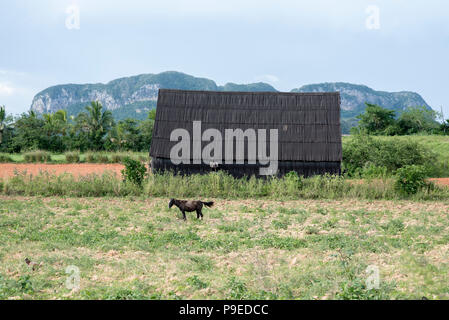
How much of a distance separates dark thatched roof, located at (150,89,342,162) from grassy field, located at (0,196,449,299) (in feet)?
16.6

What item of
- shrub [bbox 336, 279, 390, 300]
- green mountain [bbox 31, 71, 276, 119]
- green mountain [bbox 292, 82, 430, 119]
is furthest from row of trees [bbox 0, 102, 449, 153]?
green mountain [bbox 292, 82, 430, 119]

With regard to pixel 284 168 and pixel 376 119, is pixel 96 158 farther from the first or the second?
pixel 376 119

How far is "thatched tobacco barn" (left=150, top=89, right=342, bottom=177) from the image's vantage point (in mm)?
16859

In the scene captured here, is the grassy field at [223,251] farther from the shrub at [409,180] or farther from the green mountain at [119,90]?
the green mountain at [119,90]

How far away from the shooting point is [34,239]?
8375 mm

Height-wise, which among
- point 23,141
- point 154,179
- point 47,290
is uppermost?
point 23,141

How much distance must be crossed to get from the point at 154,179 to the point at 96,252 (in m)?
7.34

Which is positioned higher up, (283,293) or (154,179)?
(154,179)

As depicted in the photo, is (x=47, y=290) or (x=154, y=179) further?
(x=154, y=179)

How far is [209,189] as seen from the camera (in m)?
14.3

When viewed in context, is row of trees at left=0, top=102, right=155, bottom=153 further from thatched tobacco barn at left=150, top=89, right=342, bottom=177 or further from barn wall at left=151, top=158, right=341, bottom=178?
barn wall at left=151, top=158, right=341, bottom=178

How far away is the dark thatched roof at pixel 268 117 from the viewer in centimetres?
1706

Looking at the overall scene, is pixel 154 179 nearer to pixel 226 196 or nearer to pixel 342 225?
pixel 226 196
